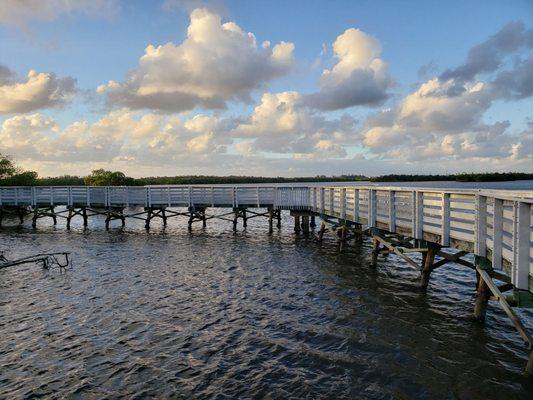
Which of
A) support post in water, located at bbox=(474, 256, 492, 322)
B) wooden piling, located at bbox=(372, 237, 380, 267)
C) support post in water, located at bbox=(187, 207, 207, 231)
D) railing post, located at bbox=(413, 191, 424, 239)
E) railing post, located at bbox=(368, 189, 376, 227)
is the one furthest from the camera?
support post in water, located at bbox=(187, 207, 207, 231)

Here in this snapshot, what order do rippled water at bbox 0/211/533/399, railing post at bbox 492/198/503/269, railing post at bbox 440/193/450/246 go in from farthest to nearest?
railing post at bbox 440/193/450/246 → railing post at bbox 492/198/503/269 → rippled water at bbox 0/211/533/399

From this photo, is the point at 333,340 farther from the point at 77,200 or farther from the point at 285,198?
the point at 77,200

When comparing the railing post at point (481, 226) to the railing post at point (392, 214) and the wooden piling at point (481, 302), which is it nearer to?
the wooden piling at point (481, 302)

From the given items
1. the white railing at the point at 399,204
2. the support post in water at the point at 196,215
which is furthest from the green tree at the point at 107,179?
the support post in water at the point at 196,215

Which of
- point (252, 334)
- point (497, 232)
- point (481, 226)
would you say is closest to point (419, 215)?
point (481, 226)

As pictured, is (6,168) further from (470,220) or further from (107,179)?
(470,220)

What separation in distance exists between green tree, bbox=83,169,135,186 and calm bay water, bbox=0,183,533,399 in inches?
1487

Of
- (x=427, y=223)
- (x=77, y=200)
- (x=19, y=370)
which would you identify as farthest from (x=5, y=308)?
(x=77, y=200)

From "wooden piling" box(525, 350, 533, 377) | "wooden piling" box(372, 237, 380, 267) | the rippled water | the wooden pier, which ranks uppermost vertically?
the wooden pier

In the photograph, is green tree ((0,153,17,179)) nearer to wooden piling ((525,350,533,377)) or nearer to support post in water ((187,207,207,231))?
support post in water ((187,207,207,231))

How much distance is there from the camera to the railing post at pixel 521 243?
7062mm

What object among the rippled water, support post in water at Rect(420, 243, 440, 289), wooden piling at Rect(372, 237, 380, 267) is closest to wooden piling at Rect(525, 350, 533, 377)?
the rippled water

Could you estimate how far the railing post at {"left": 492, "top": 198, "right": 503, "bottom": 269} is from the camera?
8164 millimetres

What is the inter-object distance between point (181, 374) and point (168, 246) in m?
15.9
